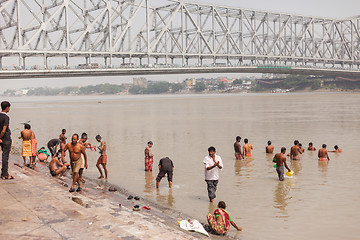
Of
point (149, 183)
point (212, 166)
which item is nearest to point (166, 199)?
point (212, 166)

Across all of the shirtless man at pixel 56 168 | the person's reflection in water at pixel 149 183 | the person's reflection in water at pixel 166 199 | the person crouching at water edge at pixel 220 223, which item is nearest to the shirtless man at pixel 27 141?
the shirtless man at pixel 56 168

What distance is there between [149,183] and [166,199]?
6.27ft

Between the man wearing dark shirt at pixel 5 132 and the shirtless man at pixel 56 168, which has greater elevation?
the man wearing dark shirt at pixel 5 132

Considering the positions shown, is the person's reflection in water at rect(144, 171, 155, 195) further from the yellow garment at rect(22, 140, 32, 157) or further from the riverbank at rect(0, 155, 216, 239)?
the yellow garment at rect(22, 140, 32, 157)

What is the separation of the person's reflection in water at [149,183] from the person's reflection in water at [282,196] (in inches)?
131

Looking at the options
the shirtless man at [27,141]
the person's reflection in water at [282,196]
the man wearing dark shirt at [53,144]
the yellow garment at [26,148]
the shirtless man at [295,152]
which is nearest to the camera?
the person's reflection in water at [282,196]

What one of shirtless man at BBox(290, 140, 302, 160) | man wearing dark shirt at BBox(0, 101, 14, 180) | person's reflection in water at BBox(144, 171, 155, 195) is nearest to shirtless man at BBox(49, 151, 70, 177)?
man wearing dark shirt at BBox(0, 101, 14, 180)

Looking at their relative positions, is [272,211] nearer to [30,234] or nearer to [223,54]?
[30,234]

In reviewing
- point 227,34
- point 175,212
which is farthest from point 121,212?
point 227,34

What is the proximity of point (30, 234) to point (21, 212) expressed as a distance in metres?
1.33

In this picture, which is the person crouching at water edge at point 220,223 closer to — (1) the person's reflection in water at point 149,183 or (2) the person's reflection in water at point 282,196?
(2) the person's reflection in water at point 282,196

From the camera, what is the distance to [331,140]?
21.0 metres

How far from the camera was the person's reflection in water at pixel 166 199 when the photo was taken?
385 inches

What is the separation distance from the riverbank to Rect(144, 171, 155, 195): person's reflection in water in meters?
0.96
